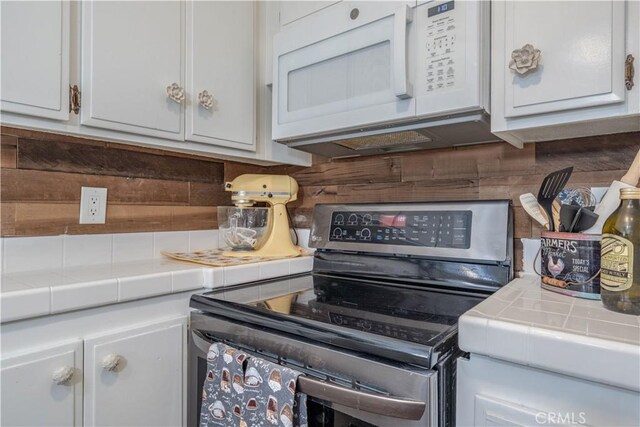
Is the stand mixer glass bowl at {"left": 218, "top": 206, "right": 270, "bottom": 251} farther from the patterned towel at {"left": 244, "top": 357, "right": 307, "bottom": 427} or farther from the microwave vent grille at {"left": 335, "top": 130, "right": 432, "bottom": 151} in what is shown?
the patterned towel at {"left": 244, "top": 357, "right": 307, "bottom": 427}

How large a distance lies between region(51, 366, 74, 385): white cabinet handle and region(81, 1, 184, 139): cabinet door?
0.62m

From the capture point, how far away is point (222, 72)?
1324 millimetres

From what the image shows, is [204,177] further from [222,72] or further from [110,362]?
[110,362]

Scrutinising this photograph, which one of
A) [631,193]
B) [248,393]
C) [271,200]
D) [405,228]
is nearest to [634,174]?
[631,193]

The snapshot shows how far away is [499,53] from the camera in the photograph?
0.94m

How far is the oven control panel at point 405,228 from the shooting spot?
1172 millimetres

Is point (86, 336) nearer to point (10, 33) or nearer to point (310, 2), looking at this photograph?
point (10, 33)

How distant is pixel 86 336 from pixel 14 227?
1.56 feet

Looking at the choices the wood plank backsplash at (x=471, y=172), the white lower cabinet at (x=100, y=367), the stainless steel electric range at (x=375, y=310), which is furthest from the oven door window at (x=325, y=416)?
the wood plank backsplash at (x=471, y=172)

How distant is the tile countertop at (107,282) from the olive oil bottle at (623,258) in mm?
931

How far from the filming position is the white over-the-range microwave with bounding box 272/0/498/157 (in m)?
0.95

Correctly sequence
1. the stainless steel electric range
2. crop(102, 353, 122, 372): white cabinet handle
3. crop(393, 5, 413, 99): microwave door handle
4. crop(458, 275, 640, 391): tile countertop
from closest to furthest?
crop(458, 275, 640, 391): tile countertop
the stainless steel electric range
crop(102, 353, 122, 372): white cabinet handle
crop(393, 5, 413, 99): microwave door handle

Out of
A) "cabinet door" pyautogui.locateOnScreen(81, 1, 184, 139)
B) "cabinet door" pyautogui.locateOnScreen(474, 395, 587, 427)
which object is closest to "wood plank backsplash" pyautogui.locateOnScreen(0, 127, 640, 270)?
"cabinet door" pyautogui.locateOnScreen(81, 1, 184, 139)

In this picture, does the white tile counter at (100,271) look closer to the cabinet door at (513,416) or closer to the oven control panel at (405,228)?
the oven control panel at (405,228)
